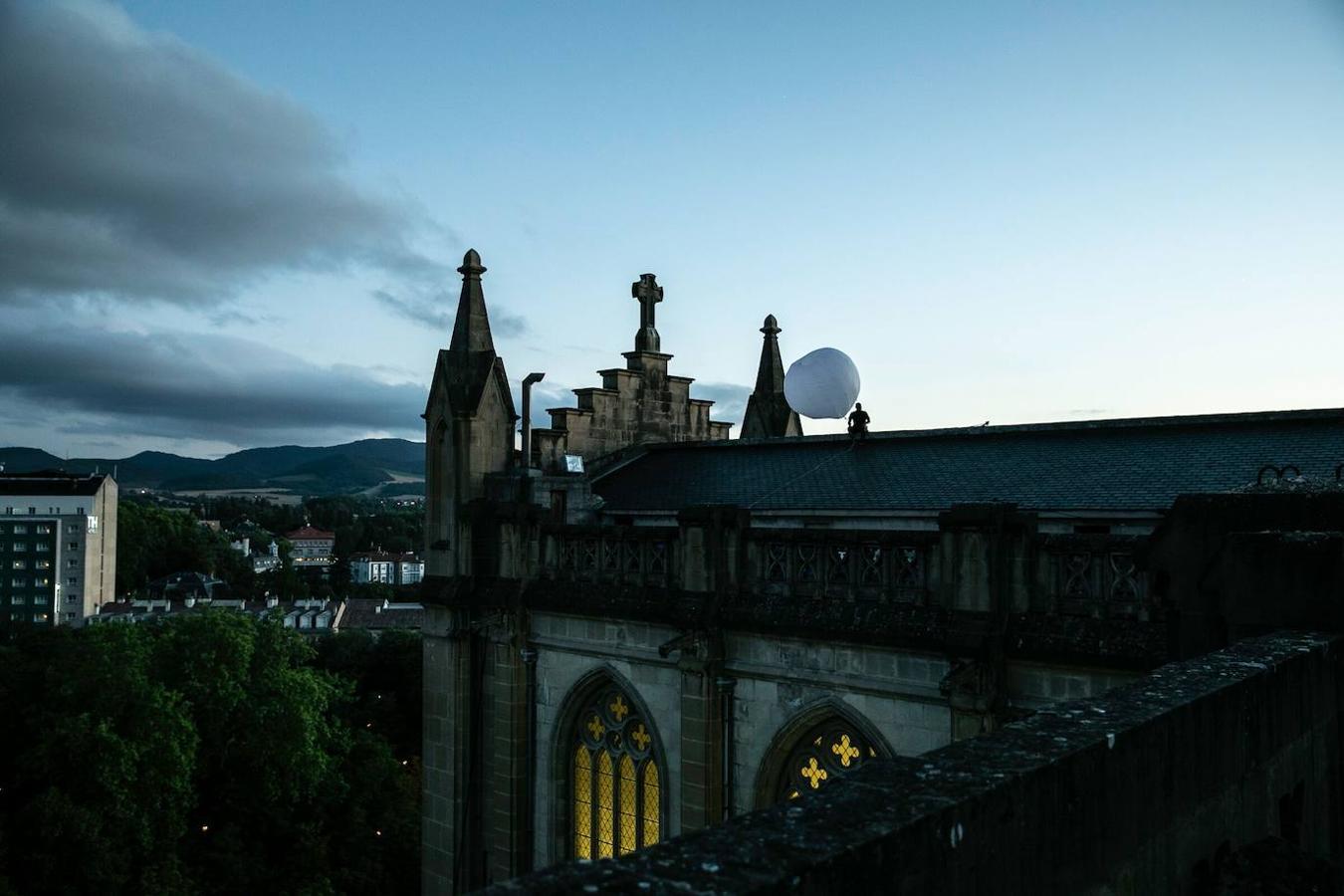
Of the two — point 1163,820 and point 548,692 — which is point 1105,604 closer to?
point 1163,820

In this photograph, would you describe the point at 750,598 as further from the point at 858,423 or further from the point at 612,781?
the point at 858,423

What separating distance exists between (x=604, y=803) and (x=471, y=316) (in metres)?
10.3

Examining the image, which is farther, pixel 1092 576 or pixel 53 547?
pixel 53 547

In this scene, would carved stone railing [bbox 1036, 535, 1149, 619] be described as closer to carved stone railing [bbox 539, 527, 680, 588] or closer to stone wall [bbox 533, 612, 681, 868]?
carved stone railing [bbox 539, 527, 680, 588]

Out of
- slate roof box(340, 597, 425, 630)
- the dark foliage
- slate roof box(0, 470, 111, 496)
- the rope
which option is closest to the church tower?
the rope

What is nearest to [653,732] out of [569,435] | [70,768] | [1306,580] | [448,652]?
[448,652]

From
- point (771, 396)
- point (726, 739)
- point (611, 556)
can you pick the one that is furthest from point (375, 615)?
point (726, 739)

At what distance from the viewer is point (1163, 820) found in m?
5.39

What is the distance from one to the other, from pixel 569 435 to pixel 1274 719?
18.7 m

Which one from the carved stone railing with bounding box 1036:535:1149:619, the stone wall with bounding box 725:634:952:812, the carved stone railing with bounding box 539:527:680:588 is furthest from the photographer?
the carved stone railing with bounding box 539:527:680:588

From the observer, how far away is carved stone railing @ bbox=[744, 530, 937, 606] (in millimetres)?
13344

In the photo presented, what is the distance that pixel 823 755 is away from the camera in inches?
579

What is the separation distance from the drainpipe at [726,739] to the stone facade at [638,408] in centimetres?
918

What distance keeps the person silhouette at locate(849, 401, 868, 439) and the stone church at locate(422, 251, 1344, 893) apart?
0.80ft
